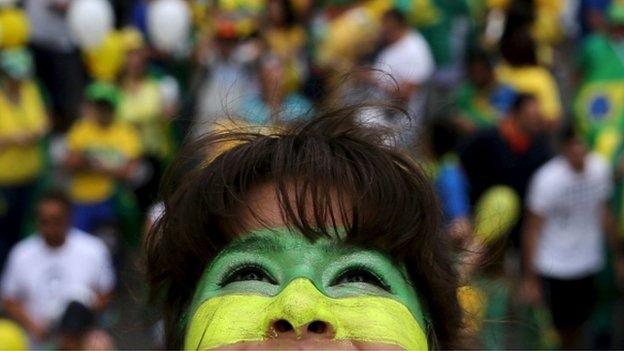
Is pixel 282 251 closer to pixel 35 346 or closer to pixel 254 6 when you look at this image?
pixel 35 346

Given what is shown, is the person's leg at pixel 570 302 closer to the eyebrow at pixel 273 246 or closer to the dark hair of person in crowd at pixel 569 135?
the dark hair of person in crowd at pixel 569 135

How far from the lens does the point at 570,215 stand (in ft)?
25.5

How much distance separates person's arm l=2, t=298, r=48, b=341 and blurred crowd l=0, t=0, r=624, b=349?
0.06 ft

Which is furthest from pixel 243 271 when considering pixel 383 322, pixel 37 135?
pixel 37 135

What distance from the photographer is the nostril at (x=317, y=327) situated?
2713mm

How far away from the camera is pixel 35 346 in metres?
6.90

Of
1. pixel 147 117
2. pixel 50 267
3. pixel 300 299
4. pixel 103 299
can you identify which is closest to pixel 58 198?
pixel 50 267

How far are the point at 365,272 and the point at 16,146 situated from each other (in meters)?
6.06

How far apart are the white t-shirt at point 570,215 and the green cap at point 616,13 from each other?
1033mm

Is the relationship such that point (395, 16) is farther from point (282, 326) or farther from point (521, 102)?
point (282, 326)

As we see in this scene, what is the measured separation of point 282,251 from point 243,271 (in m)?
0.09

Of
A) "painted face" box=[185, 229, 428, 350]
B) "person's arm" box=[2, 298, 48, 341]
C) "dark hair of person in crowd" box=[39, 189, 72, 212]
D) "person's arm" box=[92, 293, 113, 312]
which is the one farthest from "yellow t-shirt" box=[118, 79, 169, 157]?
"painted face" box=[185, 229, 428, 350]

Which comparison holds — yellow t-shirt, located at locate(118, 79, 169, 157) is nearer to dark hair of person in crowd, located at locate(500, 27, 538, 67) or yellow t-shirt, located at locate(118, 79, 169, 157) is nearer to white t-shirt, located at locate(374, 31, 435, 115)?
white t-shirt, located at locate(374, 31, 435, 115)

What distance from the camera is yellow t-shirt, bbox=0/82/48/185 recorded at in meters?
8.71
